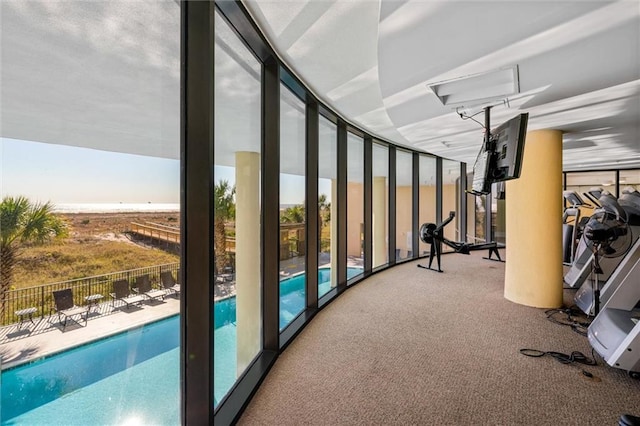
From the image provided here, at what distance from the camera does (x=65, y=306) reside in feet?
3.91

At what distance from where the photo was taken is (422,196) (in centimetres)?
842

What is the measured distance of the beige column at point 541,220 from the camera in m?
4.40

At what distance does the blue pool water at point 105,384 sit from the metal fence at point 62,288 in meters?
0.21

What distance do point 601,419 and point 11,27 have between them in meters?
3.99

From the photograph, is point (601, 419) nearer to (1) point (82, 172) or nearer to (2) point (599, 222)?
(2) point (599, 222)

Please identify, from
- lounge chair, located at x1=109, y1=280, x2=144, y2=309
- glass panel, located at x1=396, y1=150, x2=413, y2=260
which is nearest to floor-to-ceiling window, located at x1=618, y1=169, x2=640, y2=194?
glass panel, located at x1=396, y1=150, x2=413, y2=260

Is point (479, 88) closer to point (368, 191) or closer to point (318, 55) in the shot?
point (318, 55)

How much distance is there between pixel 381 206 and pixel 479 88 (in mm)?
4626

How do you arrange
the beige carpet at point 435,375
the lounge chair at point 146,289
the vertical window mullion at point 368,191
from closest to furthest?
the lounge chair at point 146,289 → the beige carpet at point 435,375 → the vertical window mullion at point 368,191

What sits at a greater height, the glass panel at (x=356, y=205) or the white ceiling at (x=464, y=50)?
the white ceiling at (x=464, y=50)

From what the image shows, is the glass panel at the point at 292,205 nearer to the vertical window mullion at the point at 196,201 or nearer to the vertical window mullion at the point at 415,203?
the vertical window mullion at the point at 196,201

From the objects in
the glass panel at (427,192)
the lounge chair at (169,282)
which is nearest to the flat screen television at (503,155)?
the lounge chair at (169,282)

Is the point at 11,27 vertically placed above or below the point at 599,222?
above

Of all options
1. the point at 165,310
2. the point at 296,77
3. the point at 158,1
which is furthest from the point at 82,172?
the point at 296,77
